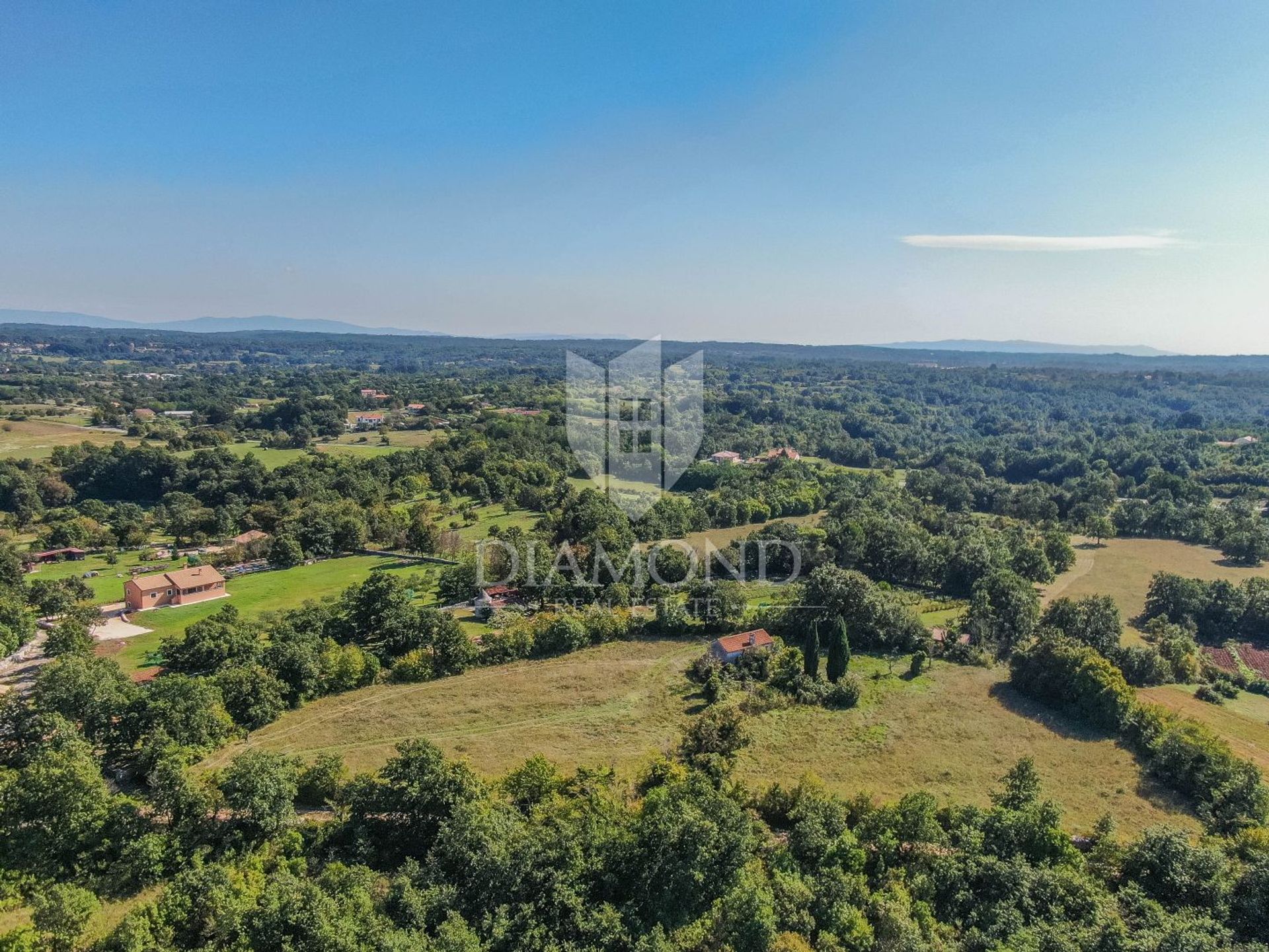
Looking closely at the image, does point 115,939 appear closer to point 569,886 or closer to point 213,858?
point 213,858

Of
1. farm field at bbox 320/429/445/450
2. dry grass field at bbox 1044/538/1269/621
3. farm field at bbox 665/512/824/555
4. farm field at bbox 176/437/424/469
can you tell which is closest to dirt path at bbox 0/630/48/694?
farm field at bbox 665/512/824/555

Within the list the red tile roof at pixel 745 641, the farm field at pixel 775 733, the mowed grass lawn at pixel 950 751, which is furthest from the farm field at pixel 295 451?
the mowed grass lawn at pixel 950 751

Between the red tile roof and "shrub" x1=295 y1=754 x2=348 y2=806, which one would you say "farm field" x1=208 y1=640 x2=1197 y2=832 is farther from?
the red tile roof

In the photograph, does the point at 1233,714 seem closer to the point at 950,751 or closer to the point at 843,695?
the point at 950,751

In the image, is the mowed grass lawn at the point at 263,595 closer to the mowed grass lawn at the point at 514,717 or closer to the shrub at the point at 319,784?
the mowed grass lawn at the point at 514,717

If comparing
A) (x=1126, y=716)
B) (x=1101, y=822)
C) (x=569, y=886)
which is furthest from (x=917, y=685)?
(x=569, y=886)

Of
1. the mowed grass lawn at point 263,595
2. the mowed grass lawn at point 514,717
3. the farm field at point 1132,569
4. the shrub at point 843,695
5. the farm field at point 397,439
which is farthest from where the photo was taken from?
the farm field at point 397,439

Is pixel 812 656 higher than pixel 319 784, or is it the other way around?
pixel 812 656

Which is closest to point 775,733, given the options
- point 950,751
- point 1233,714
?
point 950,751
